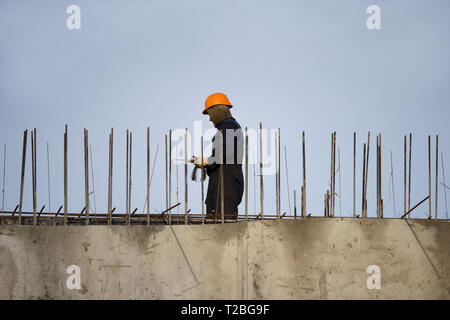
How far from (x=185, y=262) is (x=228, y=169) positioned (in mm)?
1434

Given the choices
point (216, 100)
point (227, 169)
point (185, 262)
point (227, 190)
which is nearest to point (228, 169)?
point (227, 169)

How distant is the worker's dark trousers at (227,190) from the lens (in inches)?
308

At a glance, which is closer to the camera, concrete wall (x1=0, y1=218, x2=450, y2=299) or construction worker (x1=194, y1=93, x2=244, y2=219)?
concrete wall (x1=0, y1=218, x2=450, y2=299)

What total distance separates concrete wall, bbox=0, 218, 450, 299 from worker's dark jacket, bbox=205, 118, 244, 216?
2.88 feet

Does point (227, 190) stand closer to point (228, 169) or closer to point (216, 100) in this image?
point (228, 169)

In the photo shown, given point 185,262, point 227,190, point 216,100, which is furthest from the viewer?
point 216,100

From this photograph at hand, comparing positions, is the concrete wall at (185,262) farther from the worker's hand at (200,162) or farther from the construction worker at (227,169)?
the worker's hand at (200,162)

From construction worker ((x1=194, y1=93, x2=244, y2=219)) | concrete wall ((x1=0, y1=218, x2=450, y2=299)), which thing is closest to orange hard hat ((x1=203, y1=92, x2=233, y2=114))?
construction worker ((x1=194, y1=93, x2=244, y2=219))

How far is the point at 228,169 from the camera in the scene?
25.9 ft

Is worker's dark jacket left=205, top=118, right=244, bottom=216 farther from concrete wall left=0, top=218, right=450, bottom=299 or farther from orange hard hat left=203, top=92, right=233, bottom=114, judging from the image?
concrete wall left=0, top=218, right=450, bottom=299

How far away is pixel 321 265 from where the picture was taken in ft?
23.1

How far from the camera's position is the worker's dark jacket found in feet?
25.7
